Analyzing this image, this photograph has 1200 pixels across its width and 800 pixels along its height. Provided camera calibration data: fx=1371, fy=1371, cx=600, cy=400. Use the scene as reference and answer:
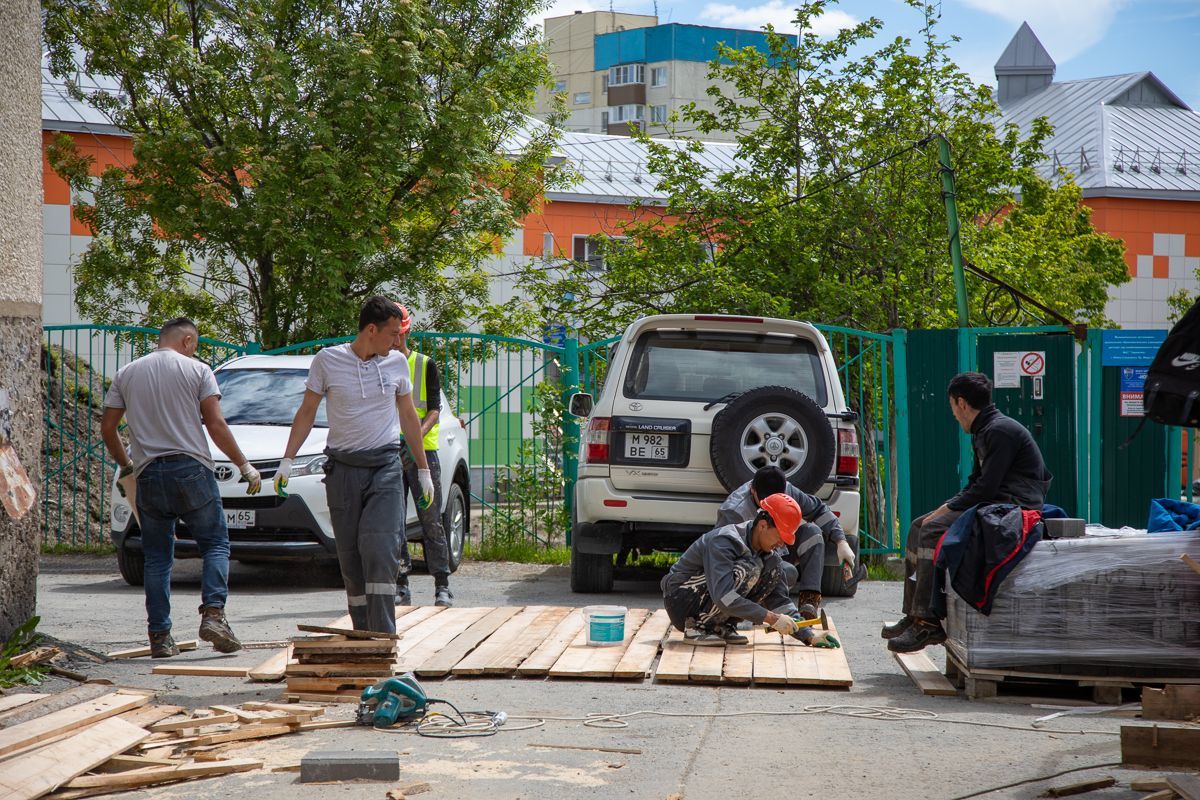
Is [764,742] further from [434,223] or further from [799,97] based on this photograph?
[799,97]

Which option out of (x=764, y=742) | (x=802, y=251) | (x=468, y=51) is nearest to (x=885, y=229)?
(x=802, y=251)

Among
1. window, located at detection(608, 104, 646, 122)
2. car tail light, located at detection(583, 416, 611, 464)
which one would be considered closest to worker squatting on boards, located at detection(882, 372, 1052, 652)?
car tail light, located at detection(583, 416, 611, 464)

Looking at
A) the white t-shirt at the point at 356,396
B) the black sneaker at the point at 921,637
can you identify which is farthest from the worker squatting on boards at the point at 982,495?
the white t-shirt at the point at 356,396

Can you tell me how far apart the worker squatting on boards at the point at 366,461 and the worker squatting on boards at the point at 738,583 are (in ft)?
5.84

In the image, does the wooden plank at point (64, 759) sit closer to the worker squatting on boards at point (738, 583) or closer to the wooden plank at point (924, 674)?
the worker squatting on boards at point (738, 583)

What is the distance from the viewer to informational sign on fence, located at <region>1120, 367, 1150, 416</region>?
12.4 meters

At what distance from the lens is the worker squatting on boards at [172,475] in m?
7.78

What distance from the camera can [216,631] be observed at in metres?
7.70

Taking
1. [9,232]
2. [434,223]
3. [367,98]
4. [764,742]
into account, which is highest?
[367,98]

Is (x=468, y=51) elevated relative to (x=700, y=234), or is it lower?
elevated

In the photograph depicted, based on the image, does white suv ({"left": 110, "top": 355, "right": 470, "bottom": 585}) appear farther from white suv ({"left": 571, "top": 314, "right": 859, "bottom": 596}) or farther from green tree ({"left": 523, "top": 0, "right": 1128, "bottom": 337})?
green tree ({"left": 523, "top": 0, "right": 1128, "bottom": 337})

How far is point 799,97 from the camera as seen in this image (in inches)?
685

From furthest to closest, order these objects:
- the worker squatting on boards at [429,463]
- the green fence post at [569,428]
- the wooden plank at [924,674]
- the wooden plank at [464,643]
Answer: the green fence post at [569,428] < the worker squatting on boards at [429,463] < the wooden plank at [464,643] < the wooden plank at [924,674]

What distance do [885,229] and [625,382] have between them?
7.61 meters
